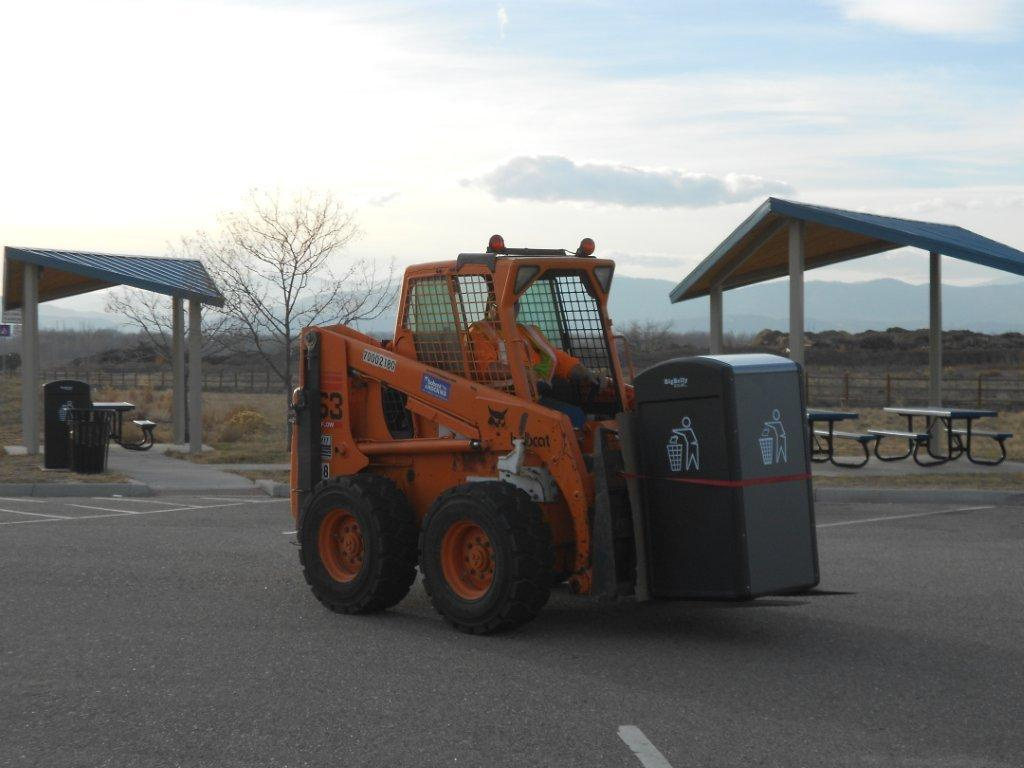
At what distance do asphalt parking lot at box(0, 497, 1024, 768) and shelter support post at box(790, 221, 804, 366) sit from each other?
688 cm

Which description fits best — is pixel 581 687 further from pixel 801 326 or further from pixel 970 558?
pixel 801 326

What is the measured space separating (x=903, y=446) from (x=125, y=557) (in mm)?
18115

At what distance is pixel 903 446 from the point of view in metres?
26.3

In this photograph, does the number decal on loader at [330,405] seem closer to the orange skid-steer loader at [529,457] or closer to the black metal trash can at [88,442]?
the orange skid-steer loader at [529,457]

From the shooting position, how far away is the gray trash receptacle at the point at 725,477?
8.20m

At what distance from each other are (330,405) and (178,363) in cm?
1675

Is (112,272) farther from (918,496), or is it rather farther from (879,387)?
(879,387)

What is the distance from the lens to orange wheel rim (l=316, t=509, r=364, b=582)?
9.75 metres

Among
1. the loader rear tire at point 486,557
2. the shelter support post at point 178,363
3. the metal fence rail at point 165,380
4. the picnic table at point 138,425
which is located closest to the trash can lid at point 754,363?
the loader rear tire at point 486,557

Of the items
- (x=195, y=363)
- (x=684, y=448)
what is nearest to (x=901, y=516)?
(x=684, y=448)

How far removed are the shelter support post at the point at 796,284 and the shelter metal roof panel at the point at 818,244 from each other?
247 mm

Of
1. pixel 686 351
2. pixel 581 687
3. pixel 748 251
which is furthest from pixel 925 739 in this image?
pixel 686 351

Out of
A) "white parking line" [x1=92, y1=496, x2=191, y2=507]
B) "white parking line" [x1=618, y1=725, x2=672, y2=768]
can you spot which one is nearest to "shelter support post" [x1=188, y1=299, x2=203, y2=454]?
"white parking line" [x1=92, y1=496, x2=191, y2=507]

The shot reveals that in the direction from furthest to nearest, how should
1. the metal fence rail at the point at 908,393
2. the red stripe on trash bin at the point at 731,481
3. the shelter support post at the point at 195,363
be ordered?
1. the metal fence rail at the point at 908,393
2. the shelter support post at the point at 195,363
3. the red stripe on trash bin at the point at 731,481
